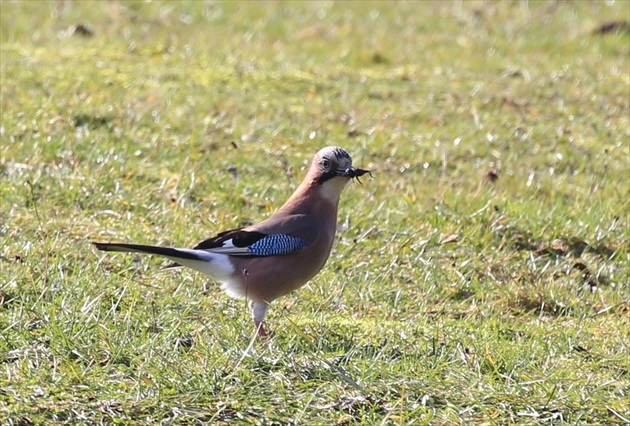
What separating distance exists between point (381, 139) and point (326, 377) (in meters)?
4.57

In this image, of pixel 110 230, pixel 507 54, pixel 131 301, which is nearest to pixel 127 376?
pixel 131 301

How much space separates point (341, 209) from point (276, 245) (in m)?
1.95

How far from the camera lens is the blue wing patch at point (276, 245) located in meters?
5.82

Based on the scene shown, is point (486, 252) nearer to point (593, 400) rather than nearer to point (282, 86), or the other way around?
point (593, 400)

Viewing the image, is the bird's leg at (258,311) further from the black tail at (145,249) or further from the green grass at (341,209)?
the black tail at (145,249)

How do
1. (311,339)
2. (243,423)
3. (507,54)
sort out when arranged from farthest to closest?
1. (507,54)
2. (311,339)
3. (243,423)

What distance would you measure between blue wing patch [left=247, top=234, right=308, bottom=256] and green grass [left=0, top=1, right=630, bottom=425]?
0.32 m

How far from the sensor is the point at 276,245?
5.87 m

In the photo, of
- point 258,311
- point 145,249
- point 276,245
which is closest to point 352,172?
point 276,245

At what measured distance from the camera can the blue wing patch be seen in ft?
19.1

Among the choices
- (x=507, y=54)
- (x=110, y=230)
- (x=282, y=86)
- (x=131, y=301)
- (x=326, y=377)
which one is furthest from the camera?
(x=507, y=54)

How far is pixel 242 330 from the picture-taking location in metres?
5.39

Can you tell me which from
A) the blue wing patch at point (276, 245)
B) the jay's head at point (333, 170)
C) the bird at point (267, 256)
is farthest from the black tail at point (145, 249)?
the jay's head at point (333, 170)

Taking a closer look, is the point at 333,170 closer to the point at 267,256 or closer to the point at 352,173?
the point at 352,173
